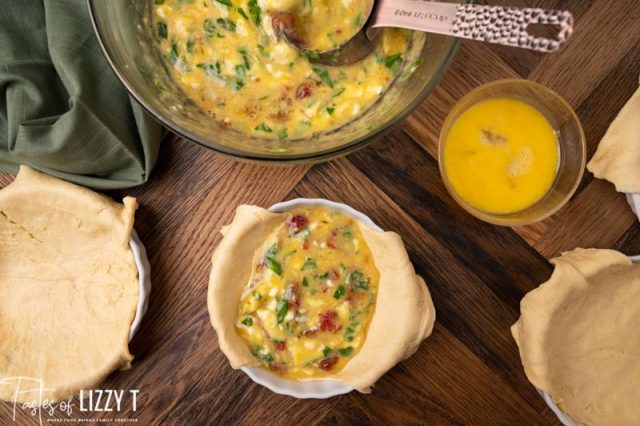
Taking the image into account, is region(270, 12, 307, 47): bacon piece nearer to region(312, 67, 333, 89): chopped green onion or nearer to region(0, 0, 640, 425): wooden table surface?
region(312, 67, 333, 89): chopped green onion

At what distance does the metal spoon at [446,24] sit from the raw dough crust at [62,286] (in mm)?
837

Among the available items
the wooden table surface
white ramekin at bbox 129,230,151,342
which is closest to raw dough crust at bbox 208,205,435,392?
the wooden table surface

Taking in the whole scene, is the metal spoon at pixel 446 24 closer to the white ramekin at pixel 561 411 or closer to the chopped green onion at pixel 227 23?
the chopped green onion at pixel 227 23

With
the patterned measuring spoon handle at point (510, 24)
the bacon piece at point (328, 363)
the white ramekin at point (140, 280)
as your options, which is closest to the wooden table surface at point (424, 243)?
the white ramekin at point (140, 280)

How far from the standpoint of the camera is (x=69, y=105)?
6.47 feet

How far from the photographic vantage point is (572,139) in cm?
193

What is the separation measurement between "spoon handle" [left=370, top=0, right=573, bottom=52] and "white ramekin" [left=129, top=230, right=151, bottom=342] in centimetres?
107

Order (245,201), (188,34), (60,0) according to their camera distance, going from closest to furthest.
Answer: (188,34)
(60,0)
(245,201)

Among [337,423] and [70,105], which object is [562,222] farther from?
[70,105]

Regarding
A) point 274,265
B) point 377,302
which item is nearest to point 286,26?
point 274,265

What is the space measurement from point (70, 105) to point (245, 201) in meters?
0.66

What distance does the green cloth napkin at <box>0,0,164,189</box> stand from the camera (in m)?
1.89

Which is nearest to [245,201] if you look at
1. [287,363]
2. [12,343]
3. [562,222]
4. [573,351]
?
[287,363]

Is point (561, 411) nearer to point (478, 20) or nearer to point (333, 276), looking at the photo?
point (333, 276)
